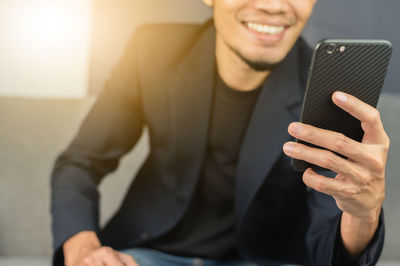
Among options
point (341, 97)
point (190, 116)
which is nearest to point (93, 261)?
point (190, 116)

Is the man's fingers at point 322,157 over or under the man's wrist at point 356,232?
over

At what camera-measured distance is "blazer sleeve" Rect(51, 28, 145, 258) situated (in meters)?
0.91

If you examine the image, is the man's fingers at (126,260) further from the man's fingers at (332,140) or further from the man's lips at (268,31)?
the man's lips at (268,31)

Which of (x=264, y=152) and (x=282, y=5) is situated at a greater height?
(x=282, y=5)

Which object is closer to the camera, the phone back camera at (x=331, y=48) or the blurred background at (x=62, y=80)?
the phone back camera at (x=331, y=48)

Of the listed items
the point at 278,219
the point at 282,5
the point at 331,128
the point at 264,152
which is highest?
the point at 282,5

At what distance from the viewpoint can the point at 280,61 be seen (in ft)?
3.16

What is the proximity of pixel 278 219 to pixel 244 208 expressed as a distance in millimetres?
106

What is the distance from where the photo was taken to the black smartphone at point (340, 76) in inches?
23.8

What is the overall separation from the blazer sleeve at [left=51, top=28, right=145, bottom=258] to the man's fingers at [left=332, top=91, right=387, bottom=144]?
0.54 metres

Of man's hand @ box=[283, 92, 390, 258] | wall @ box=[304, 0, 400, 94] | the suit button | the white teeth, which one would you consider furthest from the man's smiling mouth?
wall @ box=[304, 0, 400, 94]

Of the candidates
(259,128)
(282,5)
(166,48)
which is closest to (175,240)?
(259,128)

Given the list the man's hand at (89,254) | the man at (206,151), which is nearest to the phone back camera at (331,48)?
the man at (206,151)

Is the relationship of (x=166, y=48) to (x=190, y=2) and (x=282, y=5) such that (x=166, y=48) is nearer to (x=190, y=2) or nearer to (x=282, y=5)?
(x=282, y=5)
